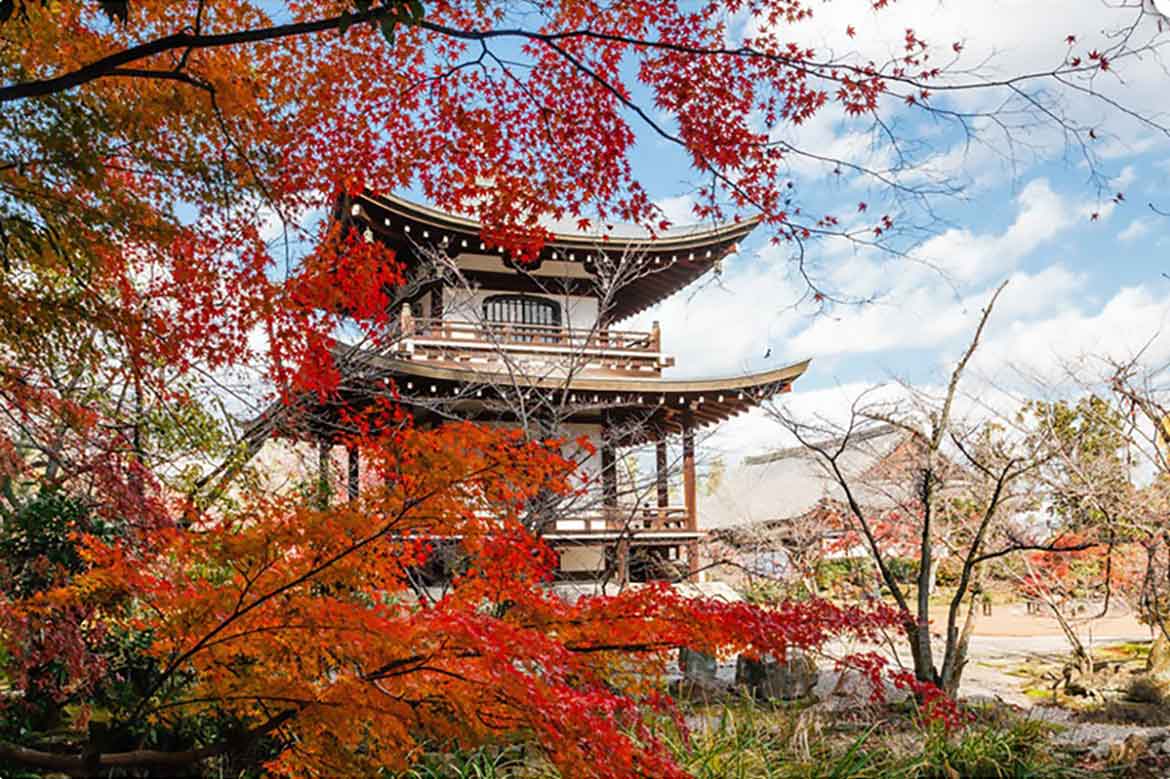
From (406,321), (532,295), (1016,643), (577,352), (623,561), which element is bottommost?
(1016,643)

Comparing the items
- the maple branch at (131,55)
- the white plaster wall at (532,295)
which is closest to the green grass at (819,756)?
the maple branch at (131,55)

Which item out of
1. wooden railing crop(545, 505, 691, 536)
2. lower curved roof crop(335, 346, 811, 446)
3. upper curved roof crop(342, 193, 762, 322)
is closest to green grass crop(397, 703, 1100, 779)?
lower curved roof crop(335, 346, 811, 446)

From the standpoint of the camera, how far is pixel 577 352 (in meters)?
12.0

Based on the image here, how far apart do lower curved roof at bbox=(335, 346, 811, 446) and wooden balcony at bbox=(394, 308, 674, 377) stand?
1.16 feet

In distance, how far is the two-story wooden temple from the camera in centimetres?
1265

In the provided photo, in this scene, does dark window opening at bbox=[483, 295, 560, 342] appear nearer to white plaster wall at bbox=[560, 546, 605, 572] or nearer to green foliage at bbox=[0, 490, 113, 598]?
white plaster wall at bbox=[560, 546, 605, 572]

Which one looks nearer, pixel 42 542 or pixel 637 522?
pixel 42 542

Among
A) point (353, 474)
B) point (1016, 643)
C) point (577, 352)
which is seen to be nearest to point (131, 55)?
point (577, 352)

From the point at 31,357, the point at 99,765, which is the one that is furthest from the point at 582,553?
the point at 99,765

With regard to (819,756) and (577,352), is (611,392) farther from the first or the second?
(819,756)

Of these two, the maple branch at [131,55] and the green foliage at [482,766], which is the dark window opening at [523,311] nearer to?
the green foliage at [482,766]

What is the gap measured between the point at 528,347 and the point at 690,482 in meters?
3.72

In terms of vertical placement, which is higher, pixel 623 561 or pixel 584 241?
pixel 584 241

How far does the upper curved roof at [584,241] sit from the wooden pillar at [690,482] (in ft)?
8.44
